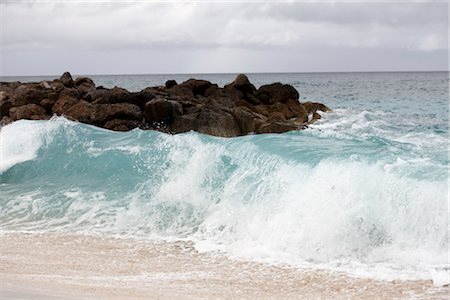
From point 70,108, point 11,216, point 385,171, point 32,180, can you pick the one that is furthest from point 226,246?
point 70,108

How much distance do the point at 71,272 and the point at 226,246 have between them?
6.99 ft

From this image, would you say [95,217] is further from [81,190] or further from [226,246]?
[226,246]

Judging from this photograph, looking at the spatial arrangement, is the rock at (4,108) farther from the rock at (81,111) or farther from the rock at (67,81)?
the rock at (67,81)

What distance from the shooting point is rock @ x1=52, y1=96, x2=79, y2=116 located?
65.7 ft

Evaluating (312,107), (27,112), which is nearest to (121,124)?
(27,112)

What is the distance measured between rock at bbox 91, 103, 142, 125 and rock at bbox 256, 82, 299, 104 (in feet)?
27.6

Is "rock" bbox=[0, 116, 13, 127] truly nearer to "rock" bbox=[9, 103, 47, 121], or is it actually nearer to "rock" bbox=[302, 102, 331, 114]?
"rock" bbox=[9, 103, 47, 121]

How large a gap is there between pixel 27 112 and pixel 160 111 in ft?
15.7

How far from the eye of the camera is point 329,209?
8375mm

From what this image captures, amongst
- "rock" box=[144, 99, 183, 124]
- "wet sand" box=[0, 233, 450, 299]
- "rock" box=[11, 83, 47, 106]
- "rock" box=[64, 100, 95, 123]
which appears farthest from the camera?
"rock" box=[11, 83, 47, 106]

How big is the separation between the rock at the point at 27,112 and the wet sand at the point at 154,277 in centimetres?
1216

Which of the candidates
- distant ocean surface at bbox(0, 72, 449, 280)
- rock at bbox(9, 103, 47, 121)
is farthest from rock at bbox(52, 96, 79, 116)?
distant ocean surface at bbox(0, 72, 449, 280)

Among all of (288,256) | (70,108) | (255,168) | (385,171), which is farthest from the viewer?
(70,108)

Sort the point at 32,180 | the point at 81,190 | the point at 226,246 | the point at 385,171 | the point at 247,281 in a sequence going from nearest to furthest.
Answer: the point at 247,281 < the point at 226,246 < the point at 385,171 < the point at 81,190 < the point at 32,180
